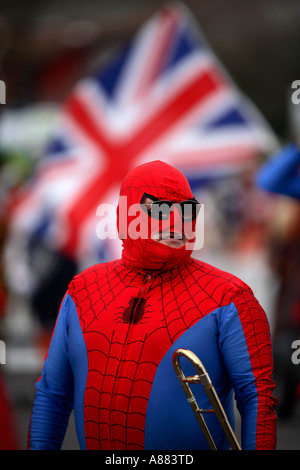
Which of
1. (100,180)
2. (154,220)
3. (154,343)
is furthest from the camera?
(100,180)

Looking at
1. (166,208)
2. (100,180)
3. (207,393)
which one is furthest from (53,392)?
(100,180)

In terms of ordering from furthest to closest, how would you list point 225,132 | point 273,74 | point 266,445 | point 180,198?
point 273,74
point 225,132
point 180,198
point 266,445

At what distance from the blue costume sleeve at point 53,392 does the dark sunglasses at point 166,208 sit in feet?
1.26

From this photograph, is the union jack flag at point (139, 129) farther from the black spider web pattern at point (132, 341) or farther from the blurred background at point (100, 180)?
the black spider web pattern at point (132, 341)

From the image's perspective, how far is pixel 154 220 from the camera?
2154 mm

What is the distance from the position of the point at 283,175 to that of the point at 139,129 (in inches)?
82.5

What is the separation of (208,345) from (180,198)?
0.45 meters

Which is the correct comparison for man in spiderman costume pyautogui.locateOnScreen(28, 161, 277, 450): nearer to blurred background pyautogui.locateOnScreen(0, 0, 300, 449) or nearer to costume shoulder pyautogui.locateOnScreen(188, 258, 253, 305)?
costume shoulder pyautogui.locateOnScreen(188, 258, 253, 305)

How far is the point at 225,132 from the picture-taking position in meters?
6.27

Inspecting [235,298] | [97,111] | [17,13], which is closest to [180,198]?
[235,298]

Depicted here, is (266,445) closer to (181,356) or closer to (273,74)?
(181,356)

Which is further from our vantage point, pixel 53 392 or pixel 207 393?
pixel 53 392

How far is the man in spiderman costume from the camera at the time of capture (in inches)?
79.9

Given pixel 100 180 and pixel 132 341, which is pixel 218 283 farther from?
pixel 100 180
